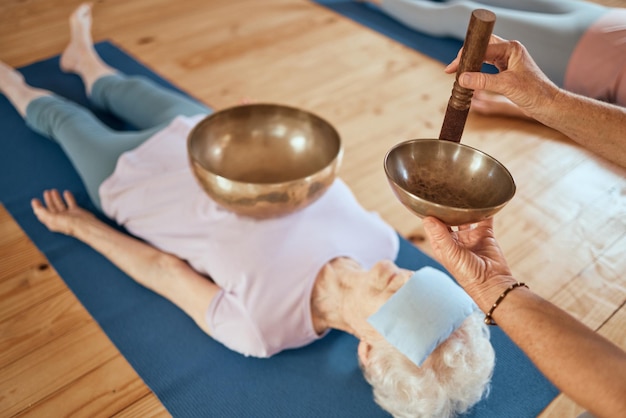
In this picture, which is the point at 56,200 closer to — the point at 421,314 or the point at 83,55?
the point at 83,55

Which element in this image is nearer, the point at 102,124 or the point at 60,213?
the point at 60,213

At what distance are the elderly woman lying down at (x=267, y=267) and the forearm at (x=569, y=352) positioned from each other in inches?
9.3

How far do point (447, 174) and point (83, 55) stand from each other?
1.82 metres

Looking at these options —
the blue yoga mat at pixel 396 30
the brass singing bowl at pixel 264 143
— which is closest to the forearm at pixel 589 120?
the brass singing bowl at pixel 264 143

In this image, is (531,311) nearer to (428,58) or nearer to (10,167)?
(10,167)

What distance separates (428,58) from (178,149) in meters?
1.45

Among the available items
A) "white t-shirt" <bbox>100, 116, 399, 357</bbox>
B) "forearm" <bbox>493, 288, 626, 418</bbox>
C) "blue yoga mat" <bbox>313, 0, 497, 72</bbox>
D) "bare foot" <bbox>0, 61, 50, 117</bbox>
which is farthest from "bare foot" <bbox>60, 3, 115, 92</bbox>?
"forearm" <bbox>493, 288, 626, 418</bbox>

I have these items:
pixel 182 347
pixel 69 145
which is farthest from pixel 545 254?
pixel 69 145

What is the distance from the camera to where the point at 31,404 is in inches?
49.6

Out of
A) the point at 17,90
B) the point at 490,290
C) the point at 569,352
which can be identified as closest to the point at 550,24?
the point at 490,290

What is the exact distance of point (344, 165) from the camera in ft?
6.54

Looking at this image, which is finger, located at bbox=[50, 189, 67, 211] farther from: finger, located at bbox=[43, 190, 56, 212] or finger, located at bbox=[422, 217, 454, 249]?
finger, located at bbox=[422, 217, 454, 249]

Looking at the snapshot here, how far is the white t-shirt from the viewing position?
129 centimetres

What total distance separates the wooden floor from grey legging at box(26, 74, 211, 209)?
0.30 m
